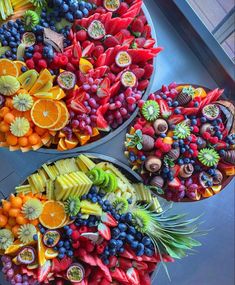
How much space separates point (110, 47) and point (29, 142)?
1.53 ft

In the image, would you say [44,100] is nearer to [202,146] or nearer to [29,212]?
[29,212]

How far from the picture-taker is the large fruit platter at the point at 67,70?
136 centimetres

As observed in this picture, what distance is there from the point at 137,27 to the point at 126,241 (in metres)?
0.81

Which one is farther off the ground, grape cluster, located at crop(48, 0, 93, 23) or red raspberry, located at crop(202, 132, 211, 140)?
grape cluster, located at crop(48, 0, 93, 23)

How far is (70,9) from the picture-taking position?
142 cm

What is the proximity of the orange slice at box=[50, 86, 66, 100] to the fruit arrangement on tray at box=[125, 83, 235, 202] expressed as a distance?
0.30m

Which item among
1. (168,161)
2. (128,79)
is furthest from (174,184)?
(128,79)

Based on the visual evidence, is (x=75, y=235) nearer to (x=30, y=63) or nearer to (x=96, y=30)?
(x=30, y=63)

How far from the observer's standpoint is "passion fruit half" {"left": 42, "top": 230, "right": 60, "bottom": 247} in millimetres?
1336

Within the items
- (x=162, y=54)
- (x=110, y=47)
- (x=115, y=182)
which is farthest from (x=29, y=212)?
(x=162, y=54)

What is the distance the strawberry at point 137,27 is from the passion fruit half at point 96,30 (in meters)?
0.13

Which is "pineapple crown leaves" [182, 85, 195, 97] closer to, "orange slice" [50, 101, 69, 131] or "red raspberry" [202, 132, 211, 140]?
"red raspberry" [202, 132, 211, 140]

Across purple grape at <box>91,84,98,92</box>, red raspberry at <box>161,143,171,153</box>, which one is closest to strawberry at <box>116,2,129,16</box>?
purple grape at <box>91,84,98,92</box>

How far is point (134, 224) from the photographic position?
1.41 meters
